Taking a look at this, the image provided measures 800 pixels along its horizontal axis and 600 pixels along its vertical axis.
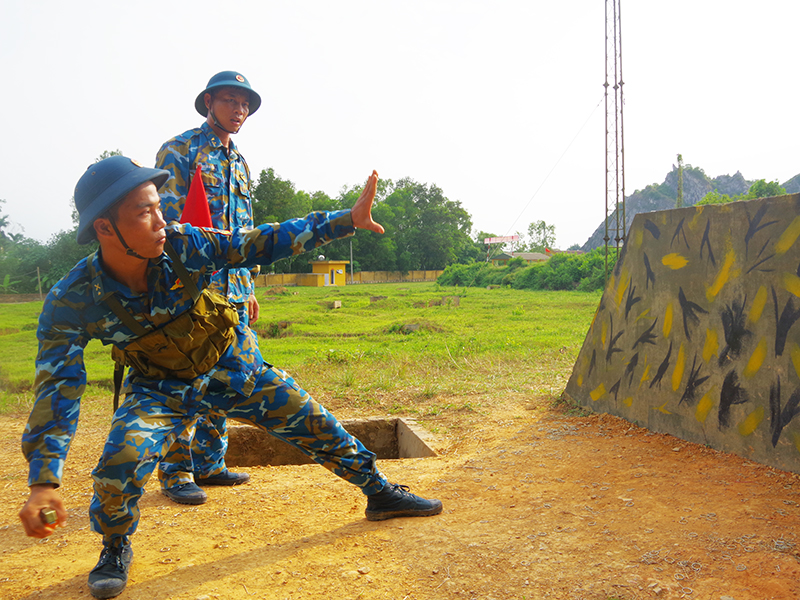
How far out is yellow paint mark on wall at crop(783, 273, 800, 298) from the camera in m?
3.32

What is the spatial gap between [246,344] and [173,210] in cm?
105

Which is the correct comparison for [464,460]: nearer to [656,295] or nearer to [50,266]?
[656,295]

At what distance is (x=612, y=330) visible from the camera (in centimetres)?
483

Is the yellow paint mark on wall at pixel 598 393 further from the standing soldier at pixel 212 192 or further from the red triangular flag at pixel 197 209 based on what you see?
the red triangular flag at pixel 197 209

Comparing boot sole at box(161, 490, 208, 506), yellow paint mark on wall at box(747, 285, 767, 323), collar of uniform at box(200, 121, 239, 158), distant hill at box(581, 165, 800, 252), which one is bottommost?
boot sole at box(161, 490, 208, 506)

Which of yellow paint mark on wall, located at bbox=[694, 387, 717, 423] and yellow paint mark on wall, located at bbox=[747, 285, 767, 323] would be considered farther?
yellow paint mark on wall, located at bbox=[694, 387, 717, 423]

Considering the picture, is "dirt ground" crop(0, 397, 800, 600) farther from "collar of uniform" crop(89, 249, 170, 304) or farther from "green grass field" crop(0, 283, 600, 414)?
"green grass field" crop(0, 283, 600, 414)

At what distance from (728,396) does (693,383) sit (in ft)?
0.90

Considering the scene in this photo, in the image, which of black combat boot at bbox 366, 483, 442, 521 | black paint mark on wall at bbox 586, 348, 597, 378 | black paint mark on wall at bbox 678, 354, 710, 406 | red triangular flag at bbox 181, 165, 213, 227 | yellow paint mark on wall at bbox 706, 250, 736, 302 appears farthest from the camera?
black paint mark on wall at bbox 586, 348, 597, 378

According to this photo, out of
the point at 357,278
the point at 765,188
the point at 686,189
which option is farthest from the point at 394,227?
the point at 686,189

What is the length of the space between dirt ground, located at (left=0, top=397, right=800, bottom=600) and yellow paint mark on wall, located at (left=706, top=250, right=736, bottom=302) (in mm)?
1003

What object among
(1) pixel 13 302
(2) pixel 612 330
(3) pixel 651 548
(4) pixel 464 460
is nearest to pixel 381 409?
→ (4) pixel 464 460

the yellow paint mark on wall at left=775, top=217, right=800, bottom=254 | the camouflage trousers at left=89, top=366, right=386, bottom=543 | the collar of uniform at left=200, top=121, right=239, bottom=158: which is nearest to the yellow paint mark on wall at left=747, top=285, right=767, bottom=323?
the yellow paint mark on wall at left=775, top=217, right=800, bottom=254

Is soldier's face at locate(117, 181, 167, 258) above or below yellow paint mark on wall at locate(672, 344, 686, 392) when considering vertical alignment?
above
